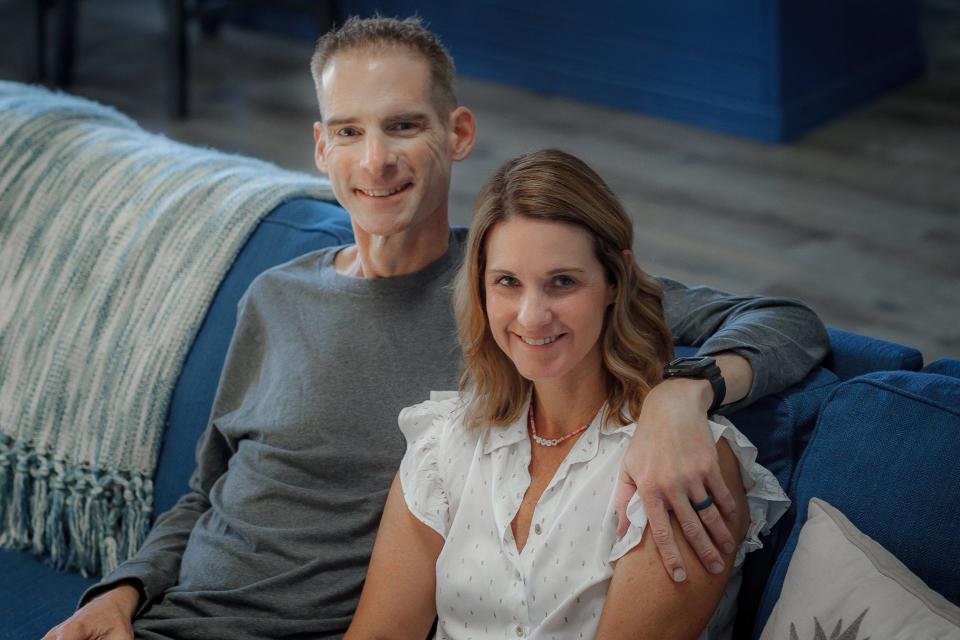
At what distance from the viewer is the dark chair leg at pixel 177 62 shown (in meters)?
5.09

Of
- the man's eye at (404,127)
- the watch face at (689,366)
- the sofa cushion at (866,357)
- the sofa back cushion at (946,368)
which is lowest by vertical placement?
the sofa cushion at (866,357)

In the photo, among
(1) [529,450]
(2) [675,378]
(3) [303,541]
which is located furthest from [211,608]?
(2) [675,378]

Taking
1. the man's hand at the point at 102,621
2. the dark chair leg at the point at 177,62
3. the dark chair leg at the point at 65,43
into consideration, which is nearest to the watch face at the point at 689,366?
the man's hand at the point at 102,621

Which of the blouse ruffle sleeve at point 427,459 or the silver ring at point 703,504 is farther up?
the silver ring at point 703,504

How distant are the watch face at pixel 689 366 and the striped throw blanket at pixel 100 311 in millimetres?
924

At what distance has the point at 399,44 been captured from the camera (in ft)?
6.28

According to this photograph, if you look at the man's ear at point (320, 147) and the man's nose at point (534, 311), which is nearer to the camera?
the man's nose at point (534, 311)

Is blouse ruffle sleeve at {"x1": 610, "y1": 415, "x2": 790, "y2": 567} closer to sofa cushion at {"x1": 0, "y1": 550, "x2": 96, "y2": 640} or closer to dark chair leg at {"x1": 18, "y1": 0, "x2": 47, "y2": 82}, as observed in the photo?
sofa cushion at {"x1": 0, "y1": 550, "x2": 96, "y2": 640}

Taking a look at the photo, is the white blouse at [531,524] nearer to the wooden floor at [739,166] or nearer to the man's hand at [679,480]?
the man's hand at [679,480]

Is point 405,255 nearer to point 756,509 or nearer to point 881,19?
point 756,509

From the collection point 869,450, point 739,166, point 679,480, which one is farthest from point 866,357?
point 739,166

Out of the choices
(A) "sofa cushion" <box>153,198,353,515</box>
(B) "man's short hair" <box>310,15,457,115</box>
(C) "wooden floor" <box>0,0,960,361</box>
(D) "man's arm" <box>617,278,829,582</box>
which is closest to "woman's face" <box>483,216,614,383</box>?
(D) "man's arm" <box>617,278,829,582</box>

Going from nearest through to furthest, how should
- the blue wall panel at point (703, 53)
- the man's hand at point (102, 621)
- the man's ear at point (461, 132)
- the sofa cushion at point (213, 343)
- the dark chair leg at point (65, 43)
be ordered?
the man's hand at point (102, 621) < the man's ear at point (461, 132) < the sofa cushion at point (213, 343) < the blue wall panel at point (703, 53) < the dark chair leg at point (65, 43)

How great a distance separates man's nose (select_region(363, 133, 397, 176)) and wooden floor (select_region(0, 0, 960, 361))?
205cm
